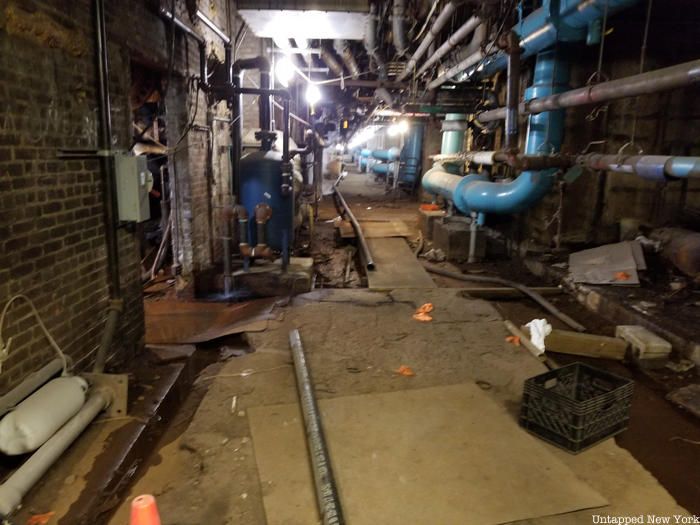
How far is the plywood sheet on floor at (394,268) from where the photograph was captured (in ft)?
22.4

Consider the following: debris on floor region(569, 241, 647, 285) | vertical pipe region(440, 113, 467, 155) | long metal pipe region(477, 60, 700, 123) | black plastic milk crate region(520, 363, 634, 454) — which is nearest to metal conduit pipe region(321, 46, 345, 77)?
vertical pipe region(440, 113, 467, 155)

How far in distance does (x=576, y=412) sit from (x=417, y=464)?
1.02m

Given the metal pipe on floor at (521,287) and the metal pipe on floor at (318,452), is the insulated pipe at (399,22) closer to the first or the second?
the metal pipe on floor at (521,287)

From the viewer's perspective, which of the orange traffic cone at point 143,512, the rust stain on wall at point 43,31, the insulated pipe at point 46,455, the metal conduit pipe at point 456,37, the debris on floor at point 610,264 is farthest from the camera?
the metal conduit pipe at point 456,37

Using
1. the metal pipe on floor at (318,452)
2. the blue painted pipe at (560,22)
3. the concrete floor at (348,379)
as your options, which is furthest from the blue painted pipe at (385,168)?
the metal pipe on floor at (318,452)

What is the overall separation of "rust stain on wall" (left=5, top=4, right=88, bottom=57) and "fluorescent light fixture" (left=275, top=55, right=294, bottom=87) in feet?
23.6

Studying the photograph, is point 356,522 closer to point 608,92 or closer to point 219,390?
point 219,390

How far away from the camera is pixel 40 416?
278 cm

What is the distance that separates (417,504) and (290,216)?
5.59 meters

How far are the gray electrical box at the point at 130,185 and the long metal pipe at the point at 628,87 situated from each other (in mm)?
4323

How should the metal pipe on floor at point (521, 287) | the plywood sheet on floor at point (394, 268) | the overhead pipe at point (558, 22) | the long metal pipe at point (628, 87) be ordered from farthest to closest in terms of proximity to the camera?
the plywood sheet on floor at point (394, 268)
the metal pipe on floor at point (521, 287)
the overhead pipe at point (558, 22)
the long metal pipe at point (628, 87)

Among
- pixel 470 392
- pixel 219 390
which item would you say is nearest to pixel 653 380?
pixel 470 392

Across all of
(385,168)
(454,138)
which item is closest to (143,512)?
(454,138)

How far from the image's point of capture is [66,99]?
3.38m
